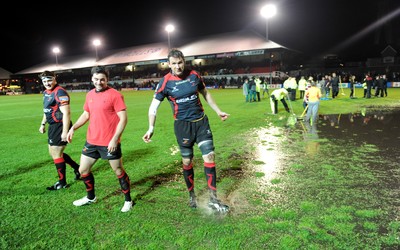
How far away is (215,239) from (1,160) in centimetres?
647

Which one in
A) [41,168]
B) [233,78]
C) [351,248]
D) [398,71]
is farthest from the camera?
[233,78]

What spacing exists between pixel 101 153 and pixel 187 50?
136 feet

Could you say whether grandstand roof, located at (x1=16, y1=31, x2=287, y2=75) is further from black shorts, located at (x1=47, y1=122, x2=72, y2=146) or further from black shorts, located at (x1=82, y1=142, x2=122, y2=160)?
black shorts, located at (x1=82, y1=142, x2=122, y2=160)

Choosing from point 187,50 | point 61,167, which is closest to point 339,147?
point 61,167

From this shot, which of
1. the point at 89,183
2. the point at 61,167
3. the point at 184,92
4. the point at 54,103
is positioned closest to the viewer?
the point at 184,92

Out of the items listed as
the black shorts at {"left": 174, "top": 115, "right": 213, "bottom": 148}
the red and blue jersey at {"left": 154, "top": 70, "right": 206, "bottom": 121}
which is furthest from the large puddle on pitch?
the red and blue jersey at {"left": 154, "top": 70, "right": 206, "bottom": 121}

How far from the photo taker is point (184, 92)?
13.0 feet

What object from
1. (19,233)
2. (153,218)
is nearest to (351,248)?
(153,218)

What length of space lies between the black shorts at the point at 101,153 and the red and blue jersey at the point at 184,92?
954 millimetres

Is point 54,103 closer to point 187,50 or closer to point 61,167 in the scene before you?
point 61,167

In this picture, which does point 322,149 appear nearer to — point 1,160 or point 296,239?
point 296,239

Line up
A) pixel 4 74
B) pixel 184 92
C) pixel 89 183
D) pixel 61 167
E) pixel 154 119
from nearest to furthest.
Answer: pixel 184 92 < pixel 154 119 < pixel 89 183 < pixel 61 167 < pixel 4 74

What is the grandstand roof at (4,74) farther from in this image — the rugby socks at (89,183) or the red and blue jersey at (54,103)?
the rugby socks at (89,183)

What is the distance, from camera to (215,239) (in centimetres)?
332
